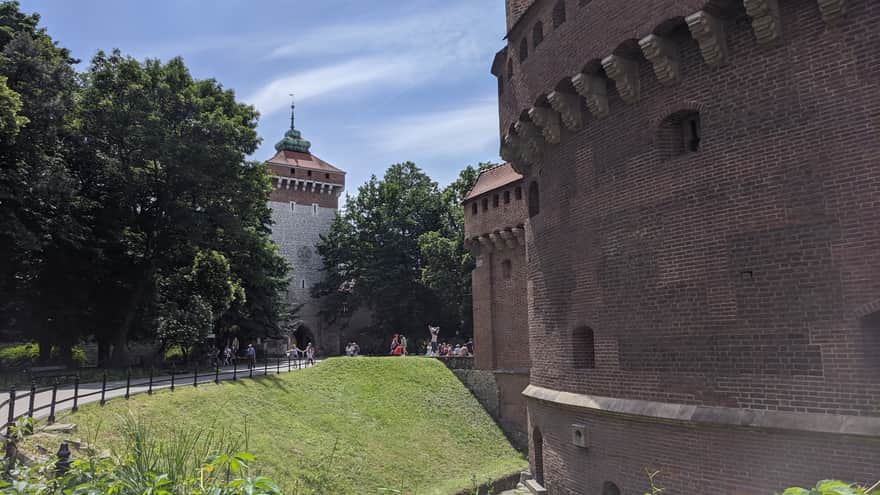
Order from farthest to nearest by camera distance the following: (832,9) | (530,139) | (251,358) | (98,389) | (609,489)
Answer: (251,358) → (98,389) → (530,139) → (609,489) → (832,9)

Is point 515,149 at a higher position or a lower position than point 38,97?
lower

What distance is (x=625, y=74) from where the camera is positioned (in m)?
11.5

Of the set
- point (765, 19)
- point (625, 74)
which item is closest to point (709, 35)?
point (765, 19)

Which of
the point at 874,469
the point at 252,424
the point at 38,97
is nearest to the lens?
the point at 874,469

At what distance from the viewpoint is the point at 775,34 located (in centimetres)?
916

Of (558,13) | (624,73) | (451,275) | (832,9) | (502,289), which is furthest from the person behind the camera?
(451,275)

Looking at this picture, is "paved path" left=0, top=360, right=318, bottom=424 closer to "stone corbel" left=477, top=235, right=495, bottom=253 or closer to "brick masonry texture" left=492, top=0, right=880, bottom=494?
"stone corbel" left=477, top=235, right=495, bottom=253

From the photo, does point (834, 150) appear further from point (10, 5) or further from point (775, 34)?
point (10, 5)

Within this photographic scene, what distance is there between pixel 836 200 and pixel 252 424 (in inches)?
681

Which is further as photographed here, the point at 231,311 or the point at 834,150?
the point at 231,311

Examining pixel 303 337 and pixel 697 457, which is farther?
pixel 303 337

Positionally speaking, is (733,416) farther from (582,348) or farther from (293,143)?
(293,143)

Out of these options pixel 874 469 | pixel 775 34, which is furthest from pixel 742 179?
pixel 874 469

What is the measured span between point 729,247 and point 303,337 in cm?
4688
